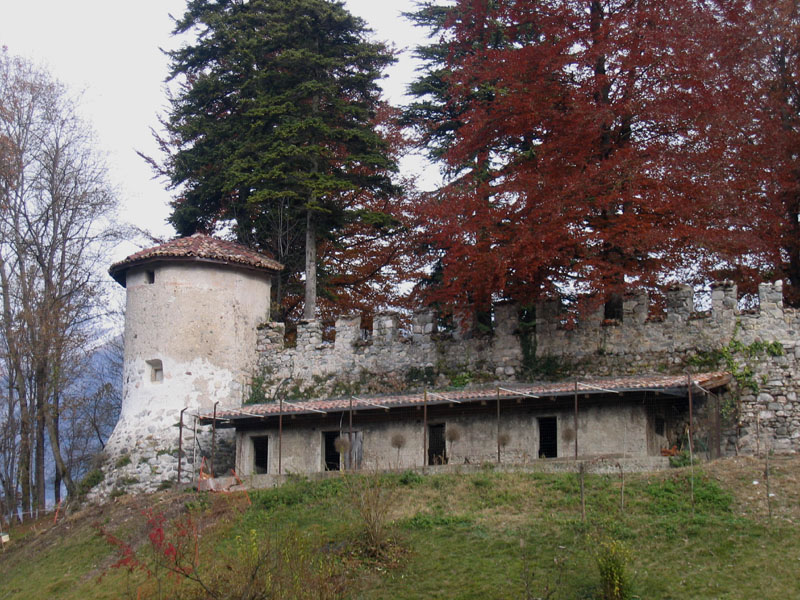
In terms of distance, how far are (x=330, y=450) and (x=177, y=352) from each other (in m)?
4.88

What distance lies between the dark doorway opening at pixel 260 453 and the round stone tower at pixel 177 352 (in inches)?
51.5

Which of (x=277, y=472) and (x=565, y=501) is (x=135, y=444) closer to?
(x=277, y=472)

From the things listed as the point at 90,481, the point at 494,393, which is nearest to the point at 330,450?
the point at 494,393

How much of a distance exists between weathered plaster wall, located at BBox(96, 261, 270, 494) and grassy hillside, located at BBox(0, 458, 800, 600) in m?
3.36

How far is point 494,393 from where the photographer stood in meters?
23.2

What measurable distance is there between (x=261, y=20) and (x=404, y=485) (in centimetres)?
1784

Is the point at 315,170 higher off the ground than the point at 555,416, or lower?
higher

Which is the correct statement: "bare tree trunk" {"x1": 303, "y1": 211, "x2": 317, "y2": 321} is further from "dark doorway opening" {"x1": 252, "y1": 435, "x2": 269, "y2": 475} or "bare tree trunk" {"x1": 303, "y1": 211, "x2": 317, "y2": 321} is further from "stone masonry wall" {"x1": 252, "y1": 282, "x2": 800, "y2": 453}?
"dark doorway opening" {"x1": 252, "y1": 435, "x2": 269, "y2": 475}

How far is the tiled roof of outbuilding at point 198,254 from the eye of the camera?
2714 cm

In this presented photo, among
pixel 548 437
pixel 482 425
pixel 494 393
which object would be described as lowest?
pixel 548 437

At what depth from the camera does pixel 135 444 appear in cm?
2639

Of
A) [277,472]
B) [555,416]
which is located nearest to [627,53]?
[555,416]

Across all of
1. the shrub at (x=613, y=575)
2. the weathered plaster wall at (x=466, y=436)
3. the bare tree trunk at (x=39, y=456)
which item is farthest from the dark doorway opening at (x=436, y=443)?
the bare tree trunk at (x=39, y=456)

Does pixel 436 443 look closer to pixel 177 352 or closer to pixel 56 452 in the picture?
pixel 177 352
